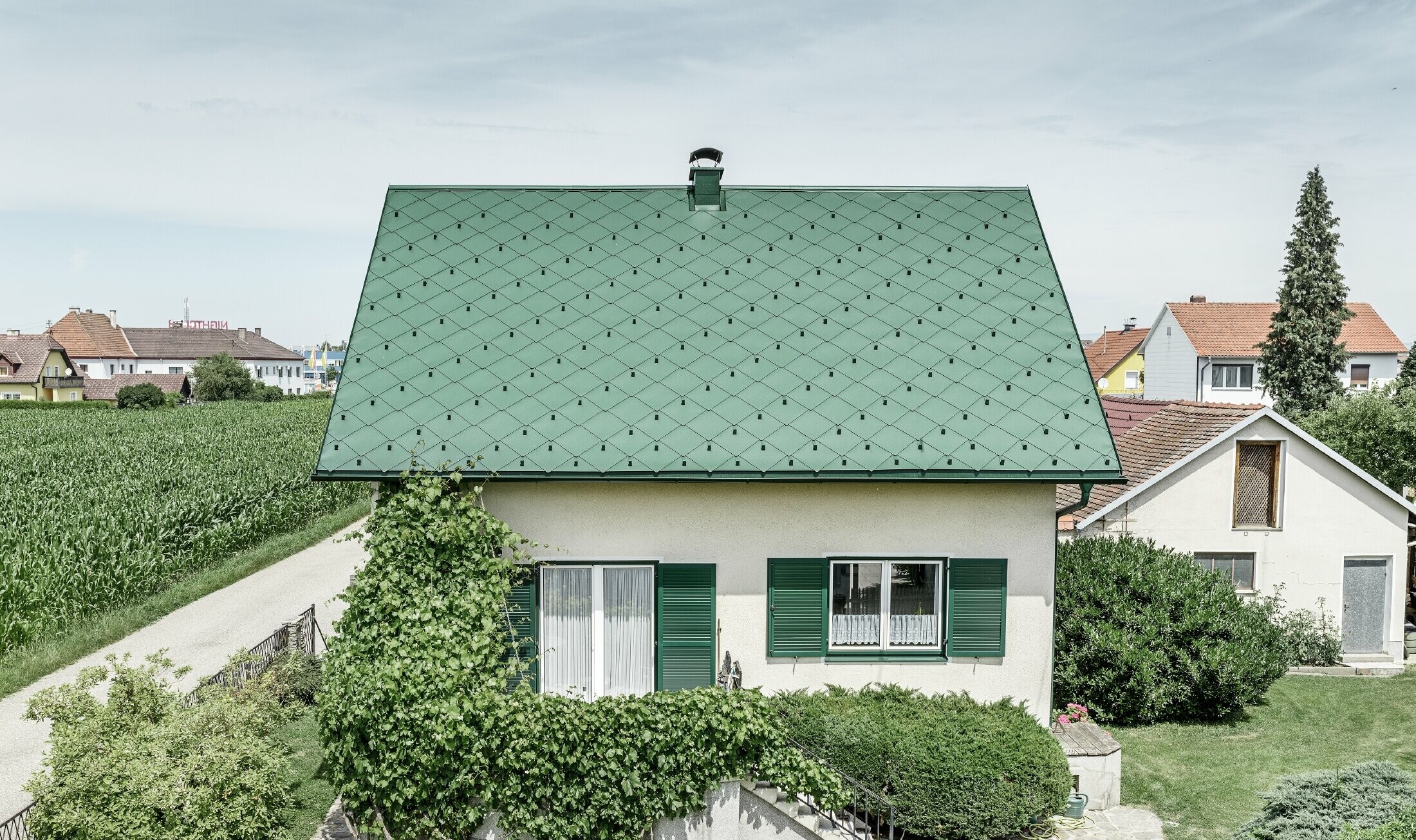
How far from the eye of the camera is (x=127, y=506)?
26.0 metres

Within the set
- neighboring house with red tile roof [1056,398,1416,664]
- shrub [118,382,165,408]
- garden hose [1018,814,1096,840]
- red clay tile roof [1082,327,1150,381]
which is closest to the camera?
garden hose [1018,814,1096,840]

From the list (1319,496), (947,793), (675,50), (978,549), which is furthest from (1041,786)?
(1319,496)

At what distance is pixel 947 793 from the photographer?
34.4 feet

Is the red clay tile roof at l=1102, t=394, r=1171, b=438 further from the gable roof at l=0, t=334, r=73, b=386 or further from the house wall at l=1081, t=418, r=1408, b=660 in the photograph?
the gable roof at l=0, t=334, r=73, b=386

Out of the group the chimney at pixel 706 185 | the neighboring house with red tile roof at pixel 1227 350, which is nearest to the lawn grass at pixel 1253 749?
the chimney at pixel 706 185

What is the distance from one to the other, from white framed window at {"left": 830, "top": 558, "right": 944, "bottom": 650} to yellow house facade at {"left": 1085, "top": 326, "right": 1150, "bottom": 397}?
219ft

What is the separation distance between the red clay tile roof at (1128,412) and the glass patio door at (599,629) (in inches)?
609

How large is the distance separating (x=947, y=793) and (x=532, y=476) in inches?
233

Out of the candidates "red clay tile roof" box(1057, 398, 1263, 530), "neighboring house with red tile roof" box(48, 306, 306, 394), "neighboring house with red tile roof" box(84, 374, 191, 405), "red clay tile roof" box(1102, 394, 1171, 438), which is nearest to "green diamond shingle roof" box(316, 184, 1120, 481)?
"red clay tile roof" box(1057, 398, 1263, 530)

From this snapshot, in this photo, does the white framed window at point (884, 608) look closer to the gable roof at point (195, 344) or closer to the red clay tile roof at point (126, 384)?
the red clay tile roof at point (126, 384)

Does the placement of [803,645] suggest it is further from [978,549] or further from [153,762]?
[153,762]

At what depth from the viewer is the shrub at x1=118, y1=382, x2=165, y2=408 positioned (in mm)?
72250

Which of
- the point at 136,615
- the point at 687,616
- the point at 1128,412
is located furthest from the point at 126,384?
the point at 687,616

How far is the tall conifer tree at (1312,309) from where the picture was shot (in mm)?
44406
